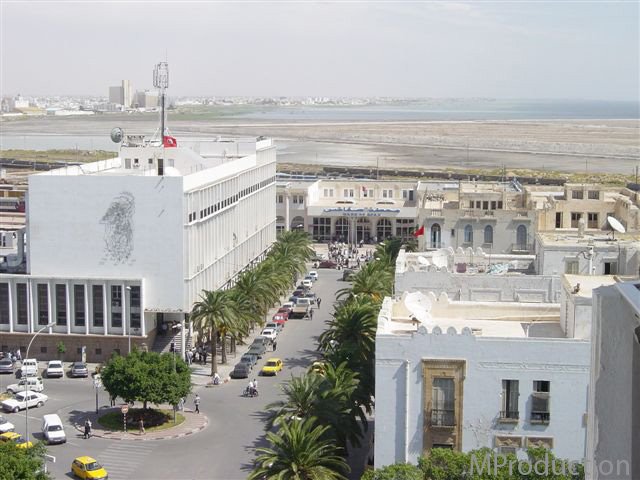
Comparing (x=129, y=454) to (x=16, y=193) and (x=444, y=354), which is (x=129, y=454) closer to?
(x=444, y=354)

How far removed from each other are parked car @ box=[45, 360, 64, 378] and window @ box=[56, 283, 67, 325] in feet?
10.9

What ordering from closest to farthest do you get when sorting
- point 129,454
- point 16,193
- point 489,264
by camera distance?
point 129,454
point 489,264
point 16,193

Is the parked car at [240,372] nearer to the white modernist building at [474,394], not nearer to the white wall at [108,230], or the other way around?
the white wall at [108,230]

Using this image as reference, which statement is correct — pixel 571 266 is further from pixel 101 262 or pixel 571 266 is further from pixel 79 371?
pixel 101 262

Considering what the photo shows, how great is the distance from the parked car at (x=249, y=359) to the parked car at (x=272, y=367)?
29.7 inches

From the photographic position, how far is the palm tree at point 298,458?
30.2 m

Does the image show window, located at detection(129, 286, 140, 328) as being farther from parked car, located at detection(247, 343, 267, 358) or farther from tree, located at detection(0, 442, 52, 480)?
tree, located at detection(0, 442, 52, 480)

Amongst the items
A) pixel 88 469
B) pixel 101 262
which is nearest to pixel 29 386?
pixel 101 262

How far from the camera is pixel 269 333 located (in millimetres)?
58875

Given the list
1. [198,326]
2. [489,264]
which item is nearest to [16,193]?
[198,326]

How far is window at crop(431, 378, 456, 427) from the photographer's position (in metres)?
29.1

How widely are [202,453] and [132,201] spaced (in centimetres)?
1878

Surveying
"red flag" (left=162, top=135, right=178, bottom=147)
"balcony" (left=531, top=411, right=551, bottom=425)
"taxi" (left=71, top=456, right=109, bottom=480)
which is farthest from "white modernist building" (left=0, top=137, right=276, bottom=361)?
"balcony" (left=531, top=411, right=551, bottom=425)

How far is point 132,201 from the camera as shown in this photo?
54.5 metres
